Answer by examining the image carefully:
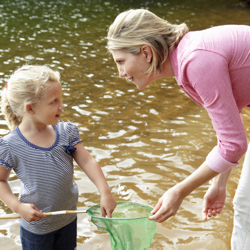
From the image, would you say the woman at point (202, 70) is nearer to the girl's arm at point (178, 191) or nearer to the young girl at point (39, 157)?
the girl's arm at point (178, 191)

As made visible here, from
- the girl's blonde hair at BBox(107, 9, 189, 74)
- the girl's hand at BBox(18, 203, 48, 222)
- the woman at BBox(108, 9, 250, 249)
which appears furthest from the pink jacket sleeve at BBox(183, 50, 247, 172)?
the girl's hand at BBox(18, 203, 48, 222)

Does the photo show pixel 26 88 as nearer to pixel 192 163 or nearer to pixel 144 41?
pixel 144 41

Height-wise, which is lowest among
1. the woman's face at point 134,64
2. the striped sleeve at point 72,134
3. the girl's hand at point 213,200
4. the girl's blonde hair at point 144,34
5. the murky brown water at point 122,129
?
the murky brown water at point 122,129

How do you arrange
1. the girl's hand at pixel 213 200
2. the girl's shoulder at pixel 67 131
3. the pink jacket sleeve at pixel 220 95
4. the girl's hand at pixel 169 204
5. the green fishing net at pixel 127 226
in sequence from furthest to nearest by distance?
the girl's hand at pixel 213 200
the girl's shoulder at pixel 67 131
the green fishing net at pixel 127 226
the girl's hand at pixel 169 204
the pink jacket sleeve at pixel 220 95

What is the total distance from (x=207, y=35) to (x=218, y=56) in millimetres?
133

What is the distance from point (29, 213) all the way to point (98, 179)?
1.39ft

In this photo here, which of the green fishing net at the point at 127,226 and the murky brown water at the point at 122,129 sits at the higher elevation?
the green fishing net at the point at 127,226

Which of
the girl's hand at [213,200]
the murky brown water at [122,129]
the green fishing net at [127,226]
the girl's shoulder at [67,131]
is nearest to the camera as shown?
the green fishing net at [127,226]

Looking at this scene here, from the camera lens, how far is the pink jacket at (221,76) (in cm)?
162

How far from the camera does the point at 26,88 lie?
1963 mm

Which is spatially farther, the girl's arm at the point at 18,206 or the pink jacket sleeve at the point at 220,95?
the girl's arm at the point at 18,206

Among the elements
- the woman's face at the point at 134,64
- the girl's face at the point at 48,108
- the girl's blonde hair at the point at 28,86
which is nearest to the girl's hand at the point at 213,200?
the woman's face at the point at 134,64

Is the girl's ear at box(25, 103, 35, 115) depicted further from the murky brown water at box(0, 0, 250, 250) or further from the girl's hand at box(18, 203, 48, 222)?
the murky brown water at box(0, 0, 250, 250)

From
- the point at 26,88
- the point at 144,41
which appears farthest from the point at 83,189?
the point at 144,41
